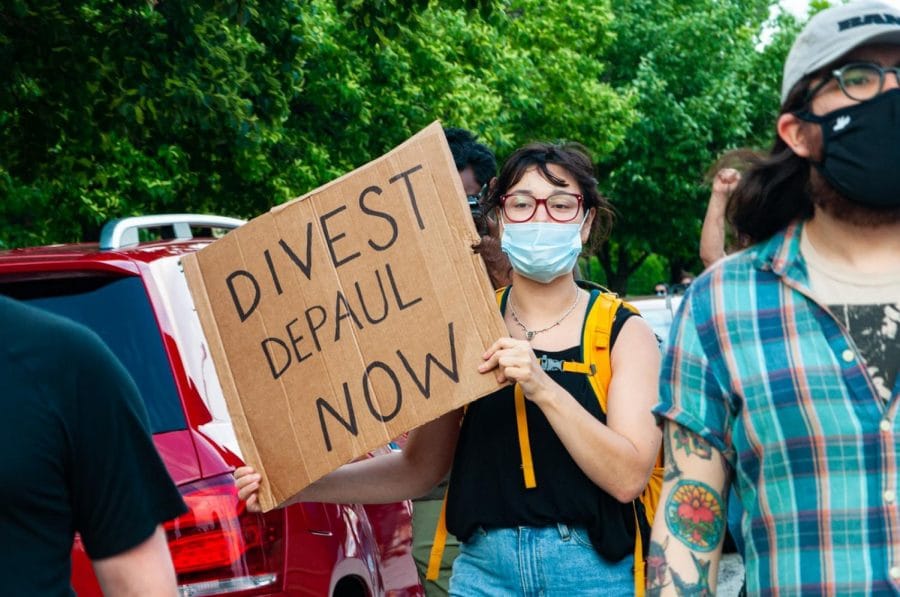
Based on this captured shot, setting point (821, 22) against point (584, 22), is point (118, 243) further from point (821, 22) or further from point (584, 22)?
point (584, 22)

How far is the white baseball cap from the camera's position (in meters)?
2.41

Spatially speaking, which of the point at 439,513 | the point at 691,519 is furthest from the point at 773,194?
the point at 439,513

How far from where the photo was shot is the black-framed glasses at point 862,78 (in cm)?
243

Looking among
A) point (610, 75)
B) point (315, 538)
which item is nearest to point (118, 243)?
point (315, 538)

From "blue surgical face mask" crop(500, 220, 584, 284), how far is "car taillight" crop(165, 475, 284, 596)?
0.98 m

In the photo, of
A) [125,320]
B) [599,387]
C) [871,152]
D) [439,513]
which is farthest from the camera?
[439,513]

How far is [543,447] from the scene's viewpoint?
354 cm

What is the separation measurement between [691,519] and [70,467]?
3.64 feet

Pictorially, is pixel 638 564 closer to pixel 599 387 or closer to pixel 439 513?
pixel 599 387

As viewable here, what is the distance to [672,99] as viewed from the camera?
37.2 m

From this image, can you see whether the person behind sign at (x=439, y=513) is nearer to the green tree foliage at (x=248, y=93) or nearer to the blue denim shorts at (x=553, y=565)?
the blue denim shorts at (x=553, y=565)

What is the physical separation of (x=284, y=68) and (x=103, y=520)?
10622mm

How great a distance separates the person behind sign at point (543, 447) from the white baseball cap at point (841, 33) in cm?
109

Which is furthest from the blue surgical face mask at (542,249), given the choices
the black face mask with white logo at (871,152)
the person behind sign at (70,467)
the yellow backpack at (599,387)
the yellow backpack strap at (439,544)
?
the person behind sign at (70,467)
